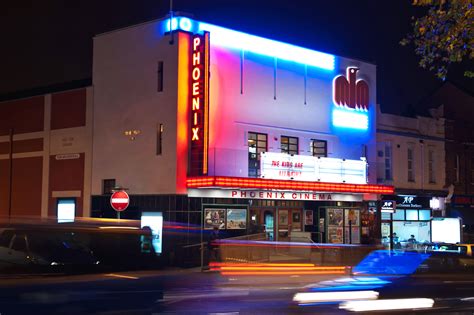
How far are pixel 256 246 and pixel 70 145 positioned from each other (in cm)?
970

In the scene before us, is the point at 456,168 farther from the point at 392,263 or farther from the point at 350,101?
the point at 392,263

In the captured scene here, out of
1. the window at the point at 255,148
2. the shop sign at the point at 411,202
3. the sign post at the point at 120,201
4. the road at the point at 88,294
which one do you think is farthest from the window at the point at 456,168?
the road at the point at 88,294

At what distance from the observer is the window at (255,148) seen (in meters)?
26.3

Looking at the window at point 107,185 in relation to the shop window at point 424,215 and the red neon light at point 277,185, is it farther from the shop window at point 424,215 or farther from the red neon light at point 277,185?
the shop window at point 424,215

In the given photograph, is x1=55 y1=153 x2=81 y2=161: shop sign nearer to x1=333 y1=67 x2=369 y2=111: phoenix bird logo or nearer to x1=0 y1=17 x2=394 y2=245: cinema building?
x1=0 y1=17 x2=394 y2=245: cinema building

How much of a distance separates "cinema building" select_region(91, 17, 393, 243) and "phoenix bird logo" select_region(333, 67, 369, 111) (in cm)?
6

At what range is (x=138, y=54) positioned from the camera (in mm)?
25953

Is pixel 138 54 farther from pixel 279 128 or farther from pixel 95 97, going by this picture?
pixel 279 128

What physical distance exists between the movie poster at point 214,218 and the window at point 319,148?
6215mm

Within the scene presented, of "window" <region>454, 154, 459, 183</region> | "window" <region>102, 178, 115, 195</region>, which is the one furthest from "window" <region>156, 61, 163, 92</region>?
"window" <region>454, 154, 459, 183</region>

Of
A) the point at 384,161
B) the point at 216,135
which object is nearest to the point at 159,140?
the point at 216,135

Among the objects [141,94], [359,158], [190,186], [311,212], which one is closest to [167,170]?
[190,186]

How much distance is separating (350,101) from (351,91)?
0.50 m

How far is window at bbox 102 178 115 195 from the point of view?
1047 inches
